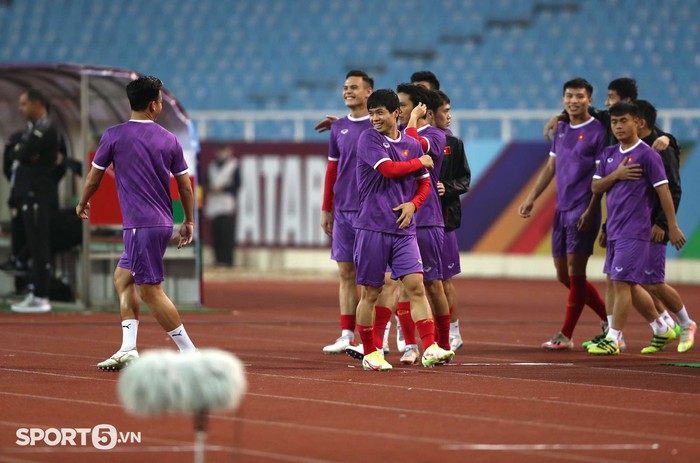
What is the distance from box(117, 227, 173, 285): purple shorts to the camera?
30.7ft

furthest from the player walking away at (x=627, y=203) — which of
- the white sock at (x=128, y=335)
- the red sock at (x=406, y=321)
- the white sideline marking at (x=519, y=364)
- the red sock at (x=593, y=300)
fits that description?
the white sock at (x=128, y=335)

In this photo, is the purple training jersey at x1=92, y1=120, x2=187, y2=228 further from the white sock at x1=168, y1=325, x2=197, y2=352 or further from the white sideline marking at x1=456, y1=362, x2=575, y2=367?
the white sideline marking at x1=456, y1=362, x2=575, y2=367

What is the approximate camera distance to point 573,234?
1139cm

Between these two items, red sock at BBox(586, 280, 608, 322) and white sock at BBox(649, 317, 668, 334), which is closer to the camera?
white sock at BBox(649, 317, 668, 334)

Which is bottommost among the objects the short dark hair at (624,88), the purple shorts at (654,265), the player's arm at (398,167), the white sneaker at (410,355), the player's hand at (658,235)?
the white sneaker at (410,355)

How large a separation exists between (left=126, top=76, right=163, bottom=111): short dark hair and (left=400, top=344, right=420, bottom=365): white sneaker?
8.86ft

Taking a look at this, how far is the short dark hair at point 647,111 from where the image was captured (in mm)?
11000

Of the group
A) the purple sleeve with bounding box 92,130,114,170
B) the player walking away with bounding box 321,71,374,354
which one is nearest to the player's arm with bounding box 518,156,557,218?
the player walking away with bounding box 321,71,374,354

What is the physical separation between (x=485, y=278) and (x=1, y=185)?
27.2ft

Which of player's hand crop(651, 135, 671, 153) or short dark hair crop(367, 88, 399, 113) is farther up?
short dark hair crop(367, 88, 399, 113)

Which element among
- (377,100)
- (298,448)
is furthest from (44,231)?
(298,448)

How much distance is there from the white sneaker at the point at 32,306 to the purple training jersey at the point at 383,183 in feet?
21.9

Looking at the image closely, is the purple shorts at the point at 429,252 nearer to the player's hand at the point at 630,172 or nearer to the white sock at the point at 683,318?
the player's hand at the point at 630,172

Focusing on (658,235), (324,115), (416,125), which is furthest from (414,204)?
(324,115)
